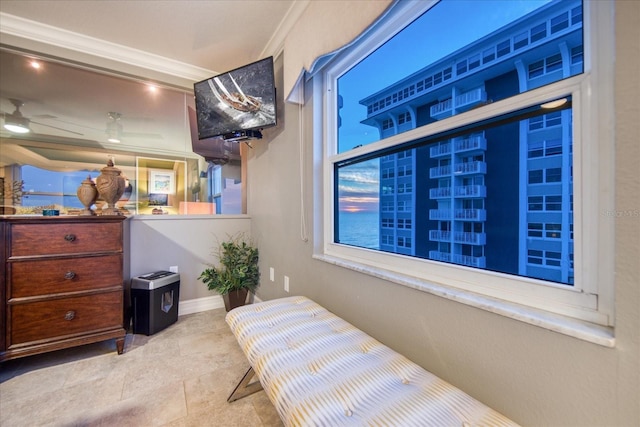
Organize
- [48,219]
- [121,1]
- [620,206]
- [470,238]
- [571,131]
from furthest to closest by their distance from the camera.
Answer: [121,1]
[48,219]
[470,238]
[571,131]
[620,206]

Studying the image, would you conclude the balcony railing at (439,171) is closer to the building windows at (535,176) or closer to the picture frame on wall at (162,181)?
the building windows at (535,176)

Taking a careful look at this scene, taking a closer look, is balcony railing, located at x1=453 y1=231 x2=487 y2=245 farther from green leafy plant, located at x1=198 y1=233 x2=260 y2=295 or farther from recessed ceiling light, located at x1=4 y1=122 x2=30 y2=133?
recessed ceiling light, located at x1=4 y1=122 x2=30 y2=133

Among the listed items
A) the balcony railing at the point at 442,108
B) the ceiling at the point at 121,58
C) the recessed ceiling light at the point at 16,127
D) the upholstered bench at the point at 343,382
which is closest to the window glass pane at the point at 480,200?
the balcony railing at the point at 442,108

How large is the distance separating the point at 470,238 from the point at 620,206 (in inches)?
18.0

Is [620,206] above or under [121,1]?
under

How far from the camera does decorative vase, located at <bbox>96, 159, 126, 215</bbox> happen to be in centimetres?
194

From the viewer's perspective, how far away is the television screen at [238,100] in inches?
78.0

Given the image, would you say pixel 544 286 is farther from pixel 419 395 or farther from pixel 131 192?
pixel 131 192

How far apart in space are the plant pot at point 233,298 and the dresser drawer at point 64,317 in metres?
0.83

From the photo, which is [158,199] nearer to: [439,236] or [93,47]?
[93,47]

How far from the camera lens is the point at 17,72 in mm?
2092

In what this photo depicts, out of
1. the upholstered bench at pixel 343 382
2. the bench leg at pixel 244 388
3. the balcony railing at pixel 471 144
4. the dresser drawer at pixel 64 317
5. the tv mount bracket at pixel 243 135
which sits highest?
the tv mount bracket at pixel 243 135

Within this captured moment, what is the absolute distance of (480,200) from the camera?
101 cm

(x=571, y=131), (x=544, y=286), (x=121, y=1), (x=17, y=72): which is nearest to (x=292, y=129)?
(x=121, y=1)
